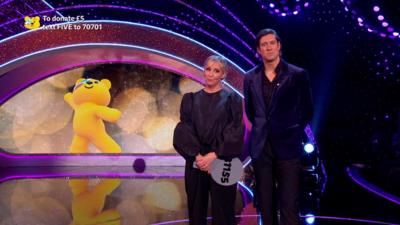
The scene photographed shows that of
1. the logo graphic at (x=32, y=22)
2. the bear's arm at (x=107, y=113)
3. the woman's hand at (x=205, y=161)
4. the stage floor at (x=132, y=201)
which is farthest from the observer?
the bear's arm at (x=107, y=113)

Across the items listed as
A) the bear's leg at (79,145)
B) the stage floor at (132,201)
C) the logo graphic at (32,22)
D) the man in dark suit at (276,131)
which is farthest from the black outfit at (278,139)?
the logo graphic at (32,22)

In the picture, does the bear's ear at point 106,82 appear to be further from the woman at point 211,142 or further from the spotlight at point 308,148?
the woman at point 211,142

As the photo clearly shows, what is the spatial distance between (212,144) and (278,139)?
1.09 ft

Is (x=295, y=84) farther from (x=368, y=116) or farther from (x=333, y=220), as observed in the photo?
(x=368, y=116)

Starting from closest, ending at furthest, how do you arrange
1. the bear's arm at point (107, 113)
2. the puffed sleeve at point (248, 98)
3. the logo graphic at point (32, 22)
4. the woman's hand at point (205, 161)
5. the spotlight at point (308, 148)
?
the woman's hand at point (205, 161) → the puffed sleeve at point (248, 98) → the spotlight at point (308, 148) → the logo graphic at point (32, 22) → the bear's arm at point (107, 113)

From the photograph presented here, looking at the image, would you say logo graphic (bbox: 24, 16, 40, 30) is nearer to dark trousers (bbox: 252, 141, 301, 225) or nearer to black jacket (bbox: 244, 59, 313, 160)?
black jacket (bbox: 244, 59, 313, 160)

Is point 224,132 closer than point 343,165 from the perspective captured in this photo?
Yes

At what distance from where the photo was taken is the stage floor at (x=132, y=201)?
3.10m

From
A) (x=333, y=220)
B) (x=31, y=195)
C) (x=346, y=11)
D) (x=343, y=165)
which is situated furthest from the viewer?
(x=343, y=165)

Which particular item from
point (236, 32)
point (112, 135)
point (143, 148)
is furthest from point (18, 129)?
point (236, 32)

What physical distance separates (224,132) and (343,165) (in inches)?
167

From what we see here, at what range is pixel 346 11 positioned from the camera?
5387 mm

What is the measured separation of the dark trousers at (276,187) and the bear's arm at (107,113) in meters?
4.04

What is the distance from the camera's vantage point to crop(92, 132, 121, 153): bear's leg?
5.88 m
